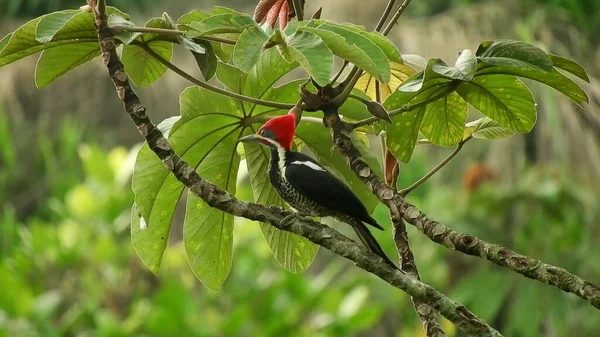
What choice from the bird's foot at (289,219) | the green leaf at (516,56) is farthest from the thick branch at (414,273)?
the green leaf at (516,56)

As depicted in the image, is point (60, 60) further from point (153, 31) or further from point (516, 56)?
point (516, 56)

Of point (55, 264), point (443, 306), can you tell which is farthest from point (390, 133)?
point (55, 264)

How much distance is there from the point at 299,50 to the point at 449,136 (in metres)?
0.42

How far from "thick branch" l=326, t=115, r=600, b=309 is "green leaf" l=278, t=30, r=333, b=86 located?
0.19 m

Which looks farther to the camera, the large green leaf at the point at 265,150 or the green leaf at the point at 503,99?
the large green leaf at the point at 265,150

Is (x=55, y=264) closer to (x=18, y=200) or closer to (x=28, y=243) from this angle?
(x=28, y=243)

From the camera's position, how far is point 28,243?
3744 mm

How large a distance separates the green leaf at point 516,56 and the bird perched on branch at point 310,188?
311mm

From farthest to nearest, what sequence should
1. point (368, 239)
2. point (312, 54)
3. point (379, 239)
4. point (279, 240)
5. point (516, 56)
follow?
point (379, 239), point (279, 240), point (368, 239), point (516, 56), point (312, 54)

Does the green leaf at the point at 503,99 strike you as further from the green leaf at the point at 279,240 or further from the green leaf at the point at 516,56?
the green leaf at the point at 279,240

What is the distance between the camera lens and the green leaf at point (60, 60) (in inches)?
45.9

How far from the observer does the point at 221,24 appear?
106 cm

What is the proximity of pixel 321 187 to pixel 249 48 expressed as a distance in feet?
1.43

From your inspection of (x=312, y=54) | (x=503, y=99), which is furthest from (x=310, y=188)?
(x=312, y=54)
